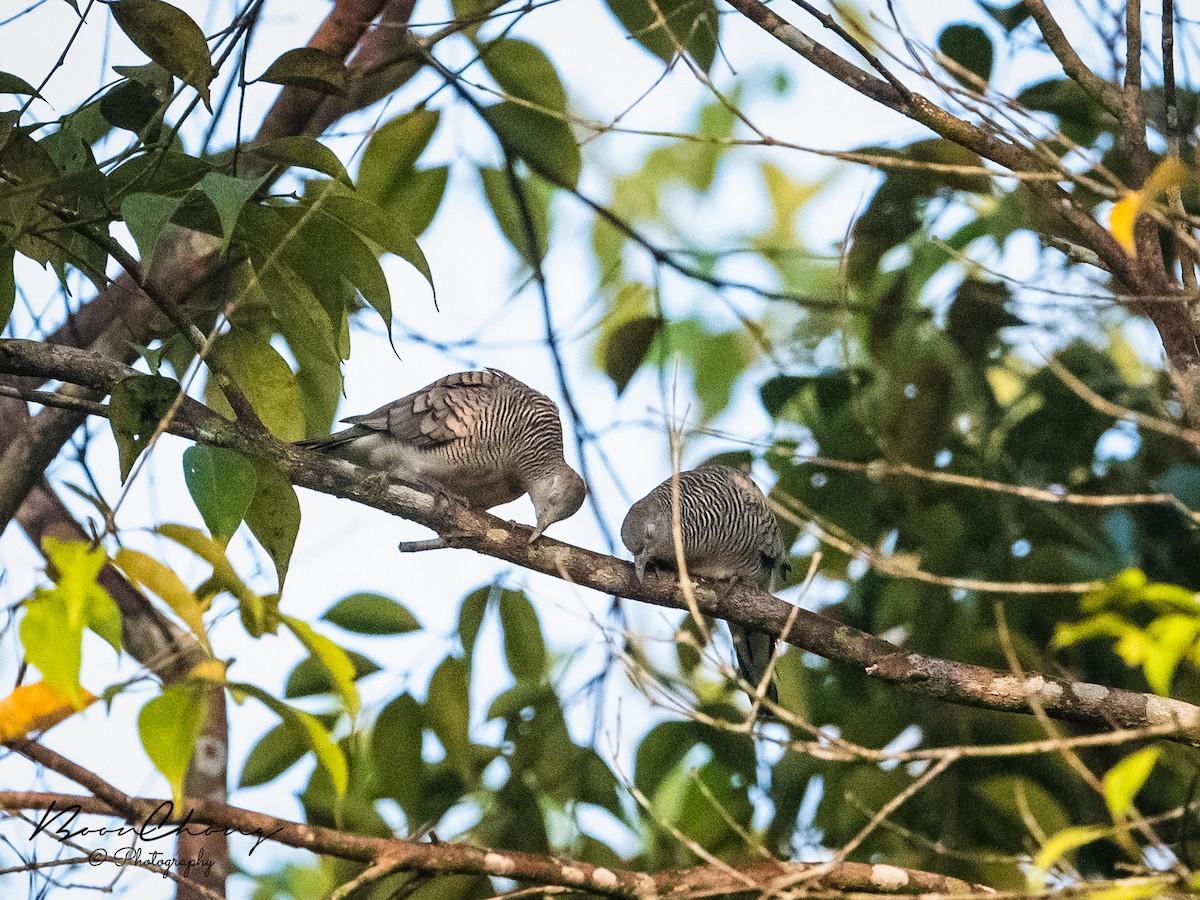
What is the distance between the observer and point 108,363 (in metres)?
2.54

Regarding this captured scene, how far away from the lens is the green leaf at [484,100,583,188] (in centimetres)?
362

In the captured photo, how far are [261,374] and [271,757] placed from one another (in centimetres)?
130

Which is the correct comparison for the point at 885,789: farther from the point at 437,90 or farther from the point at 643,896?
the point at 437,90

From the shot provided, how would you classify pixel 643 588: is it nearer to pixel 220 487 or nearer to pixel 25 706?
pixel 220 487

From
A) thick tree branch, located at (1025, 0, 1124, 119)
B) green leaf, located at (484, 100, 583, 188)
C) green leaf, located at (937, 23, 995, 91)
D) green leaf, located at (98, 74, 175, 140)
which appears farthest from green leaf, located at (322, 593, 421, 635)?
green leaf, located at (937, 23, 995, 91)

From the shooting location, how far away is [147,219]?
1.94m

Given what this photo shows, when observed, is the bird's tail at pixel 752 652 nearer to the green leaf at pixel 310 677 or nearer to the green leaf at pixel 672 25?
the green leaf at pixel 310 677

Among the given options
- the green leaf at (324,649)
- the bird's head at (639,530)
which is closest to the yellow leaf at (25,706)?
the green leaf at (324,649)

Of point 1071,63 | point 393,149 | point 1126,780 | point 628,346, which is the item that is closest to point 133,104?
point 393,149

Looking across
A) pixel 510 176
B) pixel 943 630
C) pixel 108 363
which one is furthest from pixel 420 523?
pixel 943 630

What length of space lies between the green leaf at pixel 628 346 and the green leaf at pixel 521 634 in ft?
2.87

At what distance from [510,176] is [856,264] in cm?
125

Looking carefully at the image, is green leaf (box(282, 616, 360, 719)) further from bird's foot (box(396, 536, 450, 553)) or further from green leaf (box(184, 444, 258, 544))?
bird's foot (box(396, 536, 450, 553))

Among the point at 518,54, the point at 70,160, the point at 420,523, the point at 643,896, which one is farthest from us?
the point at 518,54
